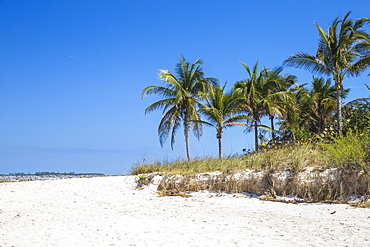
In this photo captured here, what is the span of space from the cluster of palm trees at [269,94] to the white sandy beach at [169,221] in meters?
8.84

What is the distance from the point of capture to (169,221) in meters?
7.24

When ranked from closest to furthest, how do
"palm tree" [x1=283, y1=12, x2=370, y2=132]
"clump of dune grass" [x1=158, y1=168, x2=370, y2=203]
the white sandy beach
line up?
the white sandy beach, "clump of dune grass" [x1=158, y1=168, x2=370, y2=203], "palm tree" [x1=283, y1=12, x2=370, y2=132]

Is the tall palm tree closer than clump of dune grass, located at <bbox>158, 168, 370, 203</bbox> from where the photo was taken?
No

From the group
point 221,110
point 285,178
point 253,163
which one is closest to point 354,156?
point 285,178

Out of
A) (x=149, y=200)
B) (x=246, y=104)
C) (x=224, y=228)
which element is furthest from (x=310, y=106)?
(x=224, y=228)

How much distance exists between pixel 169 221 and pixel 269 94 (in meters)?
19.0

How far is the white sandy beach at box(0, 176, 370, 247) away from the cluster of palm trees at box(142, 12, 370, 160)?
8837mm

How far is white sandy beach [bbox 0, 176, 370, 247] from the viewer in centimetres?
578

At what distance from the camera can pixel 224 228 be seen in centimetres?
657

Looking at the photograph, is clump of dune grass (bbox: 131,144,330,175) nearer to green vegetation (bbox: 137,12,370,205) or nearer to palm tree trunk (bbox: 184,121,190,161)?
green vegetation (bbox: 137,12,370,205)

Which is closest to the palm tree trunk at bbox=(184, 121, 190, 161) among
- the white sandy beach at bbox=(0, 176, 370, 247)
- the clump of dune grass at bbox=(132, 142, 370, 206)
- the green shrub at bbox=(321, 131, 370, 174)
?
the clump of dune grass at bbox=(132, 142, 370, 206)

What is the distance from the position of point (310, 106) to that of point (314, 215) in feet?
71.3

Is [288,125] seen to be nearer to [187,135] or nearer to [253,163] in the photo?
[187,135]

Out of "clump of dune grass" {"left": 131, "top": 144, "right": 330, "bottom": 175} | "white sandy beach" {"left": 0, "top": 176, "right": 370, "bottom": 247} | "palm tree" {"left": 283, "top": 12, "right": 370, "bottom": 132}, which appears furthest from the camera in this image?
"palm tree" {"left": 283, "top": 12, "right": 370, "bottom": 132}
